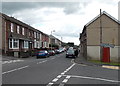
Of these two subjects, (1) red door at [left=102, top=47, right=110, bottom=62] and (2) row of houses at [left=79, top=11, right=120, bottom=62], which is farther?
(2) row of houses at [left=79, top=11, right=120, bottom=62]

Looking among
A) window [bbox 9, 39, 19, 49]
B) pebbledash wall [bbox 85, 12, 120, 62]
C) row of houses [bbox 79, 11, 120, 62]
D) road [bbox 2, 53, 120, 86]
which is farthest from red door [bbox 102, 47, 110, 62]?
window [bbox 9, 39, 19, 49]

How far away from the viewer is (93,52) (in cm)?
3244

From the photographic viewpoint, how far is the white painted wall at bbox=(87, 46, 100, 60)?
32.2 m

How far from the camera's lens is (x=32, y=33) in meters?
59.6

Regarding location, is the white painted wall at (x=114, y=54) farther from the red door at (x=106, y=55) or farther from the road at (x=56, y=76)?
the road at (x=56, y=76)

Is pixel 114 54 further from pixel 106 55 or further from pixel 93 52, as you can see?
pixel 93 52

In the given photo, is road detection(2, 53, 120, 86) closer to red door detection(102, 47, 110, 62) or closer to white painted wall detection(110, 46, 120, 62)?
red door detection(102, 47, 110, 62)

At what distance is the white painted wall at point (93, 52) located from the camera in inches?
1267

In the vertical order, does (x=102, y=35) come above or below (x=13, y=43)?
above

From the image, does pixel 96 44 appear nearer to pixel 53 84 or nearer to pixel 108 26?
pixel 108 26

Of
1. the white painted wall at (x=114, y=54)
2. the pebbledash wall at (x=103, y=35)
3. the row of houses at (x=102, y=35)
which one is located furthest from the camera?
the pebbledash wall at (x=103, y=35)

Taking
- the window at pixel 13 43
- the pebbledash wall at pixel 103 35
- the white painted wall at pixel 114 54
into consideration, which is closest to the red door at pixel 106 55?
the white painted wall at pixel 114 54

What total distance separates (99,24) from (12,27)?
18.3 meters

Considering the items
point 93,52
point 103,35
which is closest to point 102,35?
point 103,35
